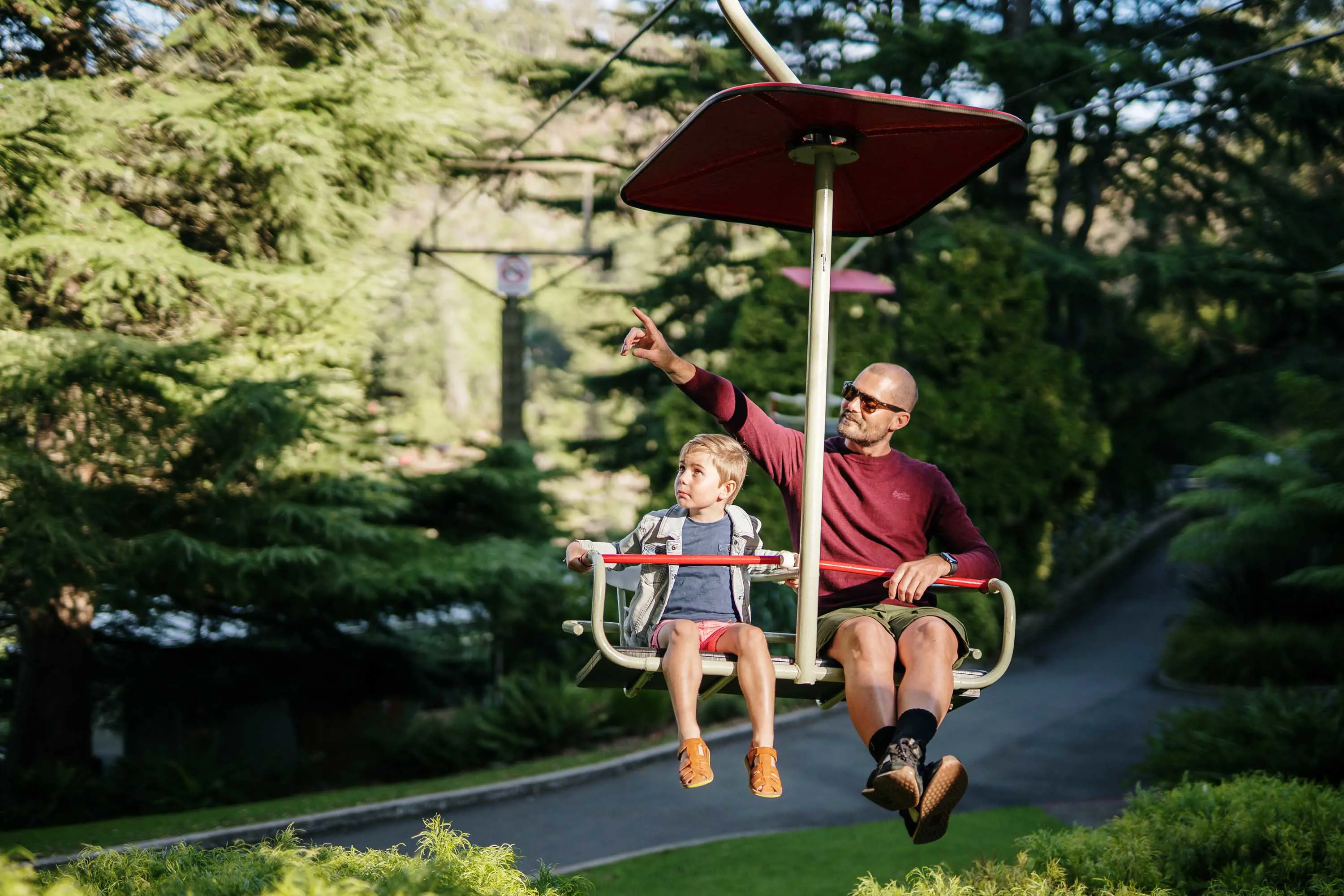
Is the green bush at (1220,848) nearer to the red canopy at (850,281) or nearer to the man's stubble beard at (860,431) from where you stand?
the man's stubble beard at (860,431)

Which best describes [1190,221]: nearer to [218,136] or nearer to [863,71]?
[863,71]

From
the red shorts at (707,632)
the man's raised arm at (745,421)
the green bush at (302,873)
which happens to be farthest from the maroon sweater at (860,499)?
the green bush at (302,873)

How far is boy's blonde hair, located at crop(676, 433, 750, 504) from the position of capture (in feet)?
13.6

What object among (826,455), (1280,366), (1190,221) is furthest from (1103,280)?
(826,455)

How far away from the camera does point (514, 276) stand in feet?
50.7

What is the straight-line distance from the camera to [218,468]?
10812mm

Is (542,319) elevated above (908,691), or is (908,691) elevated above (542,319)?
(542,319)

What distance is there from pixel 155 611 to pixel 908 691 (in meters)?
10.8

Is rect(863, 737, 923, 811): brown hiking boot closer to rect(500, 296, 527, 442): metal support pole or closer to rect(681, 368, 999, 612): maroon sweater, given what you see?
rect(681, 368, 999, 612): maroon sweater

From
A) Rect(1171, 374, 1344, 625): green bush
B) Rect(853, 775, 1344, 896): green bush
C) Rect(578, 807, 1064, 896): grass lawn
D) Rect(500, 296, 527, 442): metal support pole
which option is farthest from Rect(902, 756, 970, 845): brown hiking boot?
Rect(500, 296, 527, 442): metal support pole

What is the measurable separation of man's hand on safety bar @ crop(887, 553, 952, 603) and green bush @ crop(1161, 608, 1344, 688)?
11.5 metres

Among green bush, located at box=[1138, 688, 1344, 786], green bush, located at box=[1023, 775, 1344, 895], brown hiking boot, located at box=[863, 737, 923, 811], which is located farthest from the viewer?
green bush, located at box=[1138, 688, 1344, 786]

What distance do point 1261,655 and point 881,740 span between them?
1225cm

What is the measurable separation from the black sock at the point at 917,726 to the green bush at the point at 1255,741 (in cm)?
610
